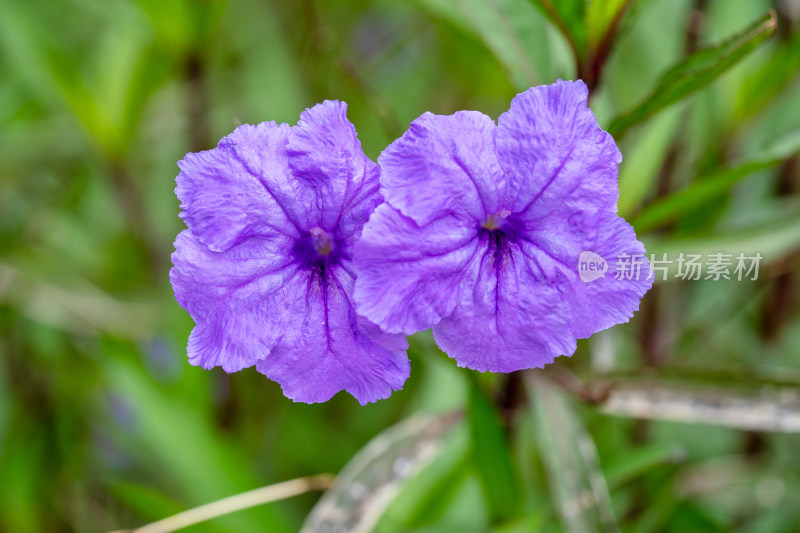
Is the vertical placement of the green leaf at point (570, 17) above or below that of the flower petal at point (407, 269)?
above

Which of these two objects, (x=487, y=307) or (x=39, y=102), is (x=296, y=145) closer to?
(x=487, y=307)

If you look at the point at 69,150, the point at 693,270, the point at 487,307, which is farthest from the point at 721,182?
the point at 69,150

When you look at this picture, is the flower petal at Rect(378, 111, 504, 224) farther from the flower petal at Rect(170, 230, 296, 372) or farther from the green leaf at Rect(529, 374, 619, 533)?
the green leaf at Rect(529, 374, 619, 533)

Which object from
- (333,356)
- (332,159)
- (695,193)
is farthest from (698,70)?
(333,356)

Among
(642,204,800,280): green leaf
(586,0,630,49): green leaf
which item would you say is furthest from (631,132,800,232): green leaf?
(586,0,630,49): green leaf

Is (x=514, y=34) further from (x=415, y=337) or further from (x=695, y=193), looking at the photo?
(x=415, y=337)

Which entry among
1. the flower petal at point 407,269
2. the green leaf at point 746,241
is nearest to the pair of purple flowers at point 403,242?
the flower petal at point 407,269

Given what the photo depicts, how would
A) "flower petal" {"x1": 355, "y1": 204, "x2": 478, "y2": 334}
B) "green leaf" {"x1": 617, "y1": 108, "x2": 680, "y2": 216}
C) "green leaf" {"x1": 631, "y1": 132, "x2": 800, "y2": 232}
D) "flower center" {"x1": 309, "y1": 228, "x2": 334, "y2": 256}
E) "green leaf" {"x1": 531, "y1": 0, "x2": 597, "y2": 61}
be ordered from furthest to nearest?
1. "green leaf" {"x1": 617, "y1": 108, "x2": 680, "y2": 216}
2. "green leaf" {"x1": 631, "y1": 132, "x2": 800, "y2": 232}
3. "green leaf" {"x1": 531, "y1": 0, "x2": 597, "y2": 61}
4. "flower center" {"x1": 309, "y1": 228, "x2": 334, "y2": 256}
5. "flower petal" {"x1": 355, "y1": 204, "x2": 478, "y2": 334}

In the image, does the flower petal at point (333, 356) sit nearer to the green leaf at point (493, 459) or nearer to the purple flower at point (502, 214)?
the purple flower at point (502, 214)
